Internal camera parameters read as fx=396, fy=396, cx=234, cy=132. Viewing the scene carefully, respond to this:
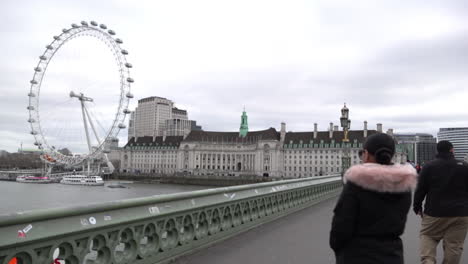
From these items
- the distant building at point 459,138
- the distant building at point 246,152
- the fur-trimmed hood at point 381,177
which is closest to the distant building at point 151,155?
the distant building at point 246,152

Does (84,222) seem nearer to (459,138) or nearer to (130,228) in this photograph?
(130,228)

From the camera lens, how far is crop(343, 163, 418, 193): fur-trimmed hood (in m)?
3.12

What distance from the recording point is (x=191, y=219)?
22.5 feet

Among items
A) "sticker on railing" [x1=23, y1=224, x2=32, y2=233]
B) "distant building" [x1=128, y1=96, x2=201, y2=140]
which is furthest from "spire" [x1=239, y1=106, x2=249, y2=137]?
"sticker on railing" [x1=23, y1=224, x2=32, y2=233]

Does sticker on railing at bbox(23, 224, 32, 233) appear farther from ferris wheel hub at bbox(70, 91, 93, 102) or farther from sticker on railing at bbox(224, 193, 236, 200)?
ferris wheel hub at bbox(70, 91, 93, 102)

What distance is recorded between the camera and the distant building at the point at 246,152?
12550cm

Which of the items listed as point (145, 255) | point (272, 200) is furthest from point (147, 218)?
point (272, 200)

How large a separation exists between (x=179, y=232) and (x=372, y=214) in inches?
153

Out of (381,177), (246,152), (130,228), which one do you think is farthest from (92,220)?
(246,152)

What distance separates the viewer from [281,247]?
24.7 feet

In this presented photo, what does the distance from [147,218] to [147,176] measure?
369 feet

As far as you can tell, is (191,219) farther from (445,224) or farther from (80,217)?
(445,224)

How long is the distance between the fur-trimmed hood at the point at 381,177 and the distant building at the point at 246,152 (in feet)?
377

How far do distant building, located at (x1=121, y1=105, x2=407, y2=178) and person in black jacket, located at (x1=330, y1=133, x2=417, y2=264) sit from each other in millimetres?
114928
